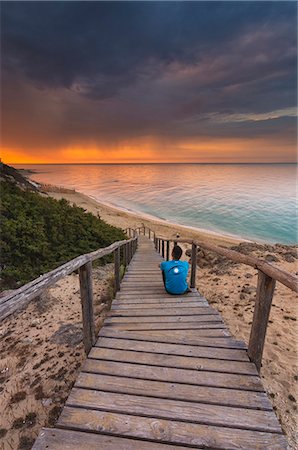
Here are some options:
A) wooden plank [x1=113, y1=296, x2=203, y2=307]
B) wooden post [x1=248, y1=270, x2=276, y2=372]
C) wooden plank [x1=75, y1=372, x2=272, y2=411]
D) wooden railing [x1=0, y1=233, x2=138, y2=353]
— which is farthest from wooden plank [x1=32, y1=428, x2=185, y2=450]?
wooden plank [x1=113, y1=296, x2=203, y2=307]

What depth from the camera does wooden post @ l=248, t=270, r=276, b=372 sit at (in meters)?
2.42

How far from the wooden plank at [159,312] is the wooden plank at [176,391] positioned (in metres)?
1.35

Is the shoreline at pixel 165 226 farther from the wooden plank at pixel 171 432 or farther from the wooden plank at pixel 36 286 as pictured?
the wooden plank at pixel 171 432

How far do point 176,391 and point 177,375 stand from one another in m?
0.20

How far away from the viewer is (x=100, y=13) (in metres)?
17.2

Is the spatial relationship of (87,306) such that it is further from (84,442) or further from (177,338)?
(84,442)

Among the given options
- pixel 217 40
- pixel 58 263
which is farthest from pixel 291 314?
pixel 217 40

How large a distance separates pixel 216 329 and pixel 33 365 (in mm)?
3093

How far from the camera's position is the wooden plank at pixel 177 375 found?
2168 millimetres

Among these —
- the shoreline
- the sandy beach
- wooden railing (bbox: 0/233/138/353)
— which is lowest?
the shoreline

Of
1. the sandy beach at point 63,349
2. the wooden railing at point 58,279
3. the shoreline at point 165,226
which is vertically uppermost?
the wooden railing at point 58,279

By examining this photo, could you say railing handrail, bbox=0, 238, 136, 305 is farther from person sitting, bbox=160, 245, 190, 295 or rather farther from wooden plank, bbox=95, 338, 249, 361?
person sitting, bbox=160, 245, 190, 295

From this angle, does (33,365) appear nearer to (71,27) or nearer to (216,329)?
(216,329)

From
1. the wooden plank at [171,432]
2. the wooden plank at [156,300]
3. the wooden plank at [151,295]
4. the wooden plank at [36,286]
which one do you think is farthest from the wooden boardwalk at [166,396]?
the wooden plank at [151,295]
